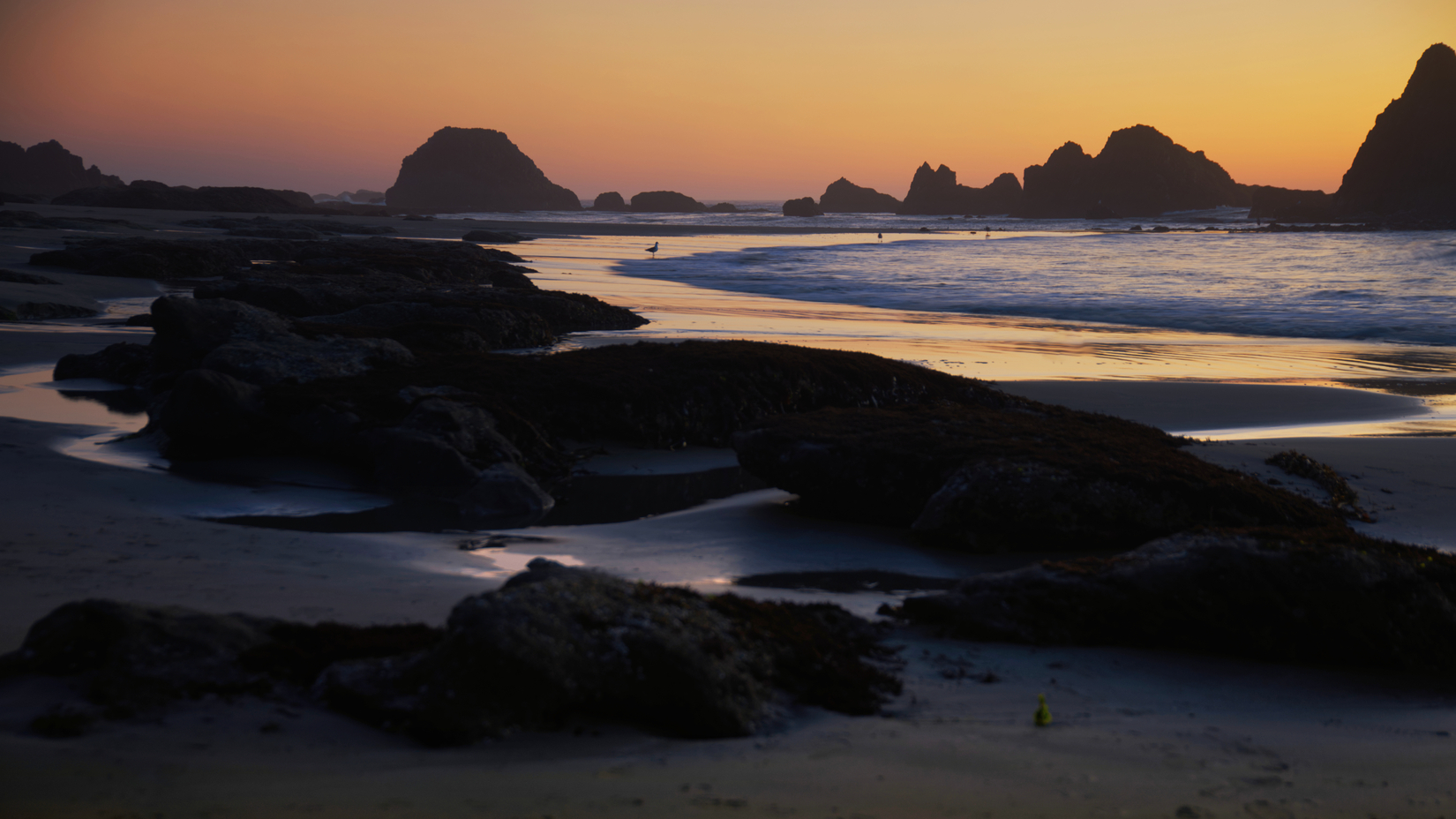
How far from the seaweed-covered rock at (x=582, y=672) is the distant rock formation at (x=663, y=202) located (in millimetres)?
163945

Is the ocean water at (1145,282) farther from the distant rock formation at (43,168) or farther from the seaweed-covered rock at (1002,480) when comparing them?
the distant rock formation at (43,168)

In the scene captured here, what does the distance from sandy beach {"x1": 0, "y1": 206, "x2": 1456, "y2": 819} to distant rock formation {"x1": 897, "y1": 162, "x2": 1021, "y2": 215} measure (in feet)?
525

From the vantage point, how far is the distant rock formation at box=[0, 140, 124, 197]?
103 meters

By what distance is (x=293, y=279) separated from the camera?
15.9 m

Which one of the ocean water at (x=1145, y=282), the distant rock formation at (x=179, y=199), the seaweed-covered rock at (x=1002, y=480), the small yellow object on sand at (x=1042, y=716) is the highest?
the distant rock formation at (x=179, y=199)

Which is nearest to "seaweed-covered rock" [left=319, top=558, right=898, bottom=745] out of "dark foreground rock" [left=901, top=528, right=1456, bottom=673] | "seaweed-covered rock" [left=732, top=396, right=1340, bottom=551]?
"dark foreground rock" [left=901, top=528, right=1456, bottom=673]

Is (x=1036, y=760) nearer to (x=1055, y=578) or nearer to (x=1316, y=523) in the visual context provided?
(x=1055, y=578)

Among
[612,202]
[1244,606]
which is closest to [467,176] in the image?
[612,202]

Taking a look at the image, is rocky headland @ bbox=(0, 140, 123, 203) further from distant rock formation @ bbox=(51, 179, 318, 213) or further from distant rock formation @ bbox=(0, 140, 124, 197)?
distant rock formation @ bbox=(51, 179, 318, 213)

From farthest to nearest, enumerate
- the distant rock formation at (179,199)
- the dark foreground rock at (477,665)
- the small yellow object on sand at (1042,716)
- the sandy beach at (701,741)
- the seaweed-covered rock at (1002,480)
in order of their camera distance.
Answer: the distant rock formation at (179,199) → the seaweed-covered rock at (1002,480) → the small yellow object on sand at (1042,716) → the dark foreground rock at (477,665) → the sandy beach at (701,741)

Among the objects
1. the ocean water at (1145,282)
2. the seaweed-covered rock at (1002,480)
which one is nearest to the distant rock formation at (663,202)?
the ocean water at (1145,282)

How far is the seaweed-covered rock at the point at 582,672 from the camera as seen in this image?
2.82 meters

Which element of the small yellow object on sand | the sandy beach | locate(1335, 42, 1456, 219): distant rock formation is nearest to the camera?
the sandy beach

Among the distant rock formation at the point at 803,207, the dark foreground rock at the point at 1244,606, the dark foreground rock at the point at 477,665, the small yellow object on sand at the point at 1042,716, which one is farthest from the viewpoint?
the distant rock formation at the point at 803,207
